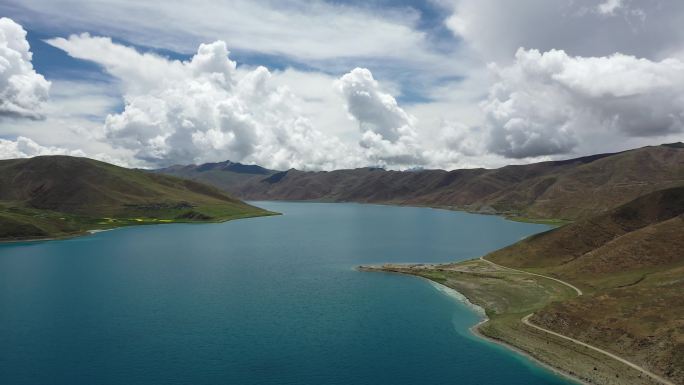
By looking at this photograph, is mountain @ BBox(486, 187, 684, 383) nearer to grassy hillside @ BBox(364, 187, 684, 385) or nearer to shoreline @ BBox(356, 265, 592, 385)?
grassy hillside @ BBox(364, 187, 684, 385)

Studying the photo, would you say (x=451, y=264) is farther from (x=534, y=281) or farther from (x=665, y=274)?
(x=665, y=274)

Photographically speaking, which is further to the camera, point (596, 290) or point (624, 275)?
point (624, 275)

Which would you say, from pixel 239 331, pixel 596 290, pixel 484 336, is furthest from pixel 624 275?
pixel 239 331

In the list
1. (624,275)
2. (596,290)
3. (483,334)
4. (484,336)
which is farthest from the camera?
(624,275)

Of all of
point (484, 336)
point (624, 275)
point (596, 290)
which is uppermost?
point (624, 275)

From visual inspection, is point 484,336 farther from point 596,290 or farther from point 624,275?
point 624,275

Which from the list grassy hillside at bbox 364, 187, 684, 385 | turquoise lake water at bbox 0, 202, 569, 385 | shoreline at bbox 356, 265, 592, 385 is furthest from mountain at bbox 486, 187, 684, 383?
turquoise lake water at bbox 0, 202, 569, 385

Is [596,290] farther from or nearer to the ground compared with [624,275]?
nearer to the ground

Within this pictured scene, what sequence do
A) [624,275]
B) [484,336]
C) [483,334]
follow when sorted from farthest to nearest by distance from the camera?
[624,275] → [483,334] → [484,336]

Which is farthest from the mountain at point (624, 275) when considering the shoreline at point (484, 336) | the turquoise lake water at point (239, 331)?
the turquoise lake water at point (239, 331)
